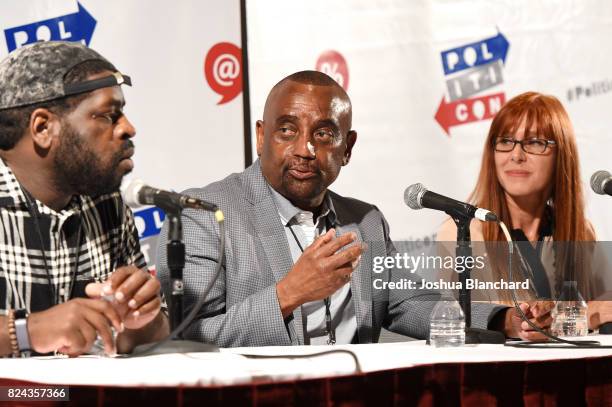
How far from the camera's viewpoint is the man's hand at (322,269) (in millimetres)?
2383

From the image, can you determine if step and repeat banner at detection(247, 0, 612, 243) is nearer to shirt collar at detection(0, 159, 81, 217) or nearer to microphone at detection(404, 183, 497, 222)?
microphone at detection(404, 183, 497, 222)

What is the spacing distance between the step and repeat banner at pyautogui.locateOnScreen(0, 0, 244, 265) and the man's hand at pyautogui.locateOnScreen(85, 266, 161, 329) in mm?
1354

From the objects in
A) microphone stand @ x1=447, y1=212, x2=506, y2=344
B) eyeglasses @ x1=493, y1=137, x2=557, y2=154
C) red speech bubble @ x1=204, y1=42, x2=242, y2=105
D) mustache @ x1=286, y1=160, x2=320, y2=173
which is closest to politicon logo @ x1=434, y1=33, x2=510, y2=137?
eyeglasses @ x1=493, y1=137, x2=557, y2=154

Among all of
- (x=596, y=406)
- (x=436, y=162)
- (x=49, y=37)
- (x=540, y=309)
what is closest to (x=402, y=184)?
(x=436, y=162)

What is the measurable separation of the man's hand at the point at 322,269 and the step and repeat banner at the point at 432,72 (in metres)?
1.21

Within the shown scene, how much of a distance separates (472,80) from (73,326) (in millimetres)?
2407

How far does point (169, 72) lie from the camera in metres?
3.48

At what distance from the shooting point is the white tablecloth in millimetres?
1548

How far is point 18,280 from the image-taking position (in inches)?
88.9

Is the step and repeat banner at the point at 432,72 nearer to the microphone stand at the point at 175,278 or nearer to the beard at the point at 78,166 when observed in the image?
the beard at the point at 78,166

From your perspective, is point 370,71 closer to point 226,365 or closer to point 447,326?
point 447,326

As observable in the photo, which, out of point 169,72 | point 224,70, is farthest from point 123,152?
point 224,70

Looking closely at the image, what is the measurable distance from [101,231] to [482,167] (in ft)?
5.32

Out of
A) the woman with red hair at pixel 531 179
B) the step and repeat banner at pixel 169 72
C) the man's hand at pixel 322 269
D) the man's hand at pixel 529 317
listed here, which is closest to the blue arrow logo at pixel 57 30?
the step and repeat banner at pixel 169 72
